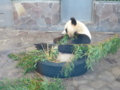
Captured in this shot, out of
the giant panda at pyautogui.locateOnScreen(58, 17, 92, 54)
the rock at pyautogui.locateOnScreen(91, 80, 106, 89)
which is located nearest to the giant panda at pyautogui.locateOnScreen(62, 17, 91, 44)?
the giant panda at pyautogui.locateOnScreen(58, 17, 92, 54)

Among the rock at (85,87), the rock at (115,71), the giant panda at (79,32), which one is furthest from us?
the rock at (115,71)

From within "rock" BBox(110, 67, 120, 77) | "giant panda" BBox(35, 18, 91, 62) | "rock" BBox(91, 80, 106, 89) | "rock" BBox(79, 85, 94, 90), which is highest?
"giant panda" BBox(35, 18, 91, 62)

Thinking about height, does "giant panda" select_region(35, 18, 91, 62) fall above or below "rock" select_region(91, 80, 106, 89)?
above

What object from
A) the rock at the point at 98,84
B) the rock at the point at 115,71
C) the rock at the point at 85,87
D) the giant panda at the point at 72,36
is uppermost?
the giant panda at the point at 72,36

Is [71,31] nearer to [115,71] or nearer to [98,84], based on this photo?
[98,84]

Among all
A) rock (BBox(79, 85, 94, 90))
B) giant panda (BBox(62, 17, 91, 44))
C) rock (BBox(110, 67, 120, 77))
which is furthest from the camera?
rock (BBox(110, 67, 120, 77))

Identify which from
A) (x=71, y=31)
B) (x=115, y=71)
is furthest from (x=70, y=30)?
(x=115, y=71)

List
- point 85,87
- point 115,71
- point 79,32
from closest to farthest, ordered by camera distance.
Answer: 1. point 85,87
2. point 79,32
3. point 115,71

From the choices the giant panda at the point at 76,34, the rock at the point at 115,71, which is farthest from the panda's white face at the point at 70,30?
the rock at the point at 115,71

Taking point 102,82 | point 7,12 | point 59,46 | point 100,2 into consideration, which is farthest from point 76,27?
point 7,12

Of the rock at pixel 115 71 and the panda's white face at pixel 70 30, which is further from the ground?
the panda's white face at pixel 70 30

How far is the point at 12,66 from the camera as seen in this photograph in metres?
3.97

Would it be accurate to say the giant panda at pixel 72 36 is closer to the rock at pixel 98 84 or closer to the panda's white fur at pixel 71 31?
the panda's white fur at pixel 71 31

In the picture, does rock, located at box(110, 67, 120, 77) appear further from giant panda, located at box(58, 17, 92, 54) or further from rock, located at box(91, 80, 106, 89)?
giant panda, located at box(58, 17, 92, 54)
